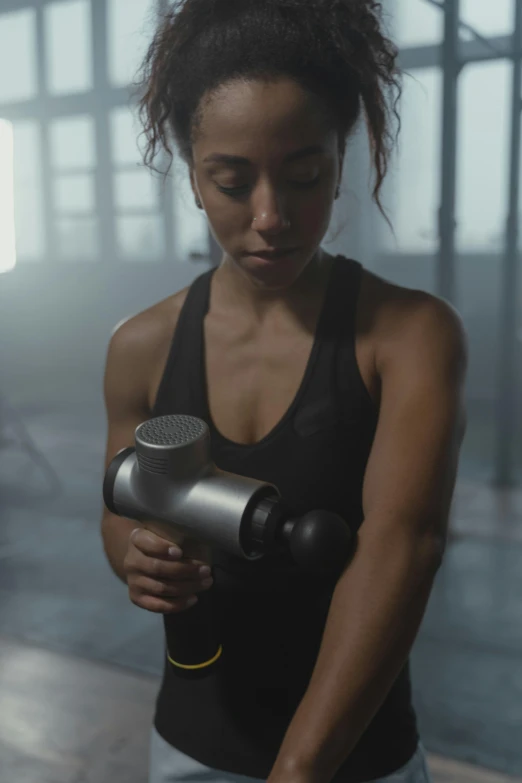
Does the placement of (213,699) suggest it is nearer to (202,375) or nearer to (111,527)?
(111,527)

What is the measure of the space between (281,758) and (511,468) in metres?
2.82

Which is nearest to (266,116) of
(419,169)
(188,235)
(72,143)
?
(188,235)

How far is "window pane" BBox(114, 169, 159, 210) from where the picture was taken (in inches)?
97.6

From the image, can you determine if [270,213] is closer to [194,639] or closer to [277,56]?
[277,56]

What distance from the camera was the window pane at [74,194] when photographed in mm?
2573

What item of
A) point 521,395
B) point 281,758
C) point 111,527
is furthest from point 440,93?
point 281,758

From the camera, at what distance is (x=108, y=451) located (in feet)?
2.93

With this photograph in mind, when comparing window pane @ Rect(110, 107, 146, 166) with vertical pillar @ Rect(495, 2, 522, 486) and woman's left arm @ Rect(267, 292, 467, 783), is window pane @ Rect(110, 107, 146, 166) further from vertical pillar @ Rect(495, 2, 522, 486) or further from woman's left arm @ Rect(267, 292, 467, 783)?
woman's left arm @ Rect(267, 292, 467, 783)

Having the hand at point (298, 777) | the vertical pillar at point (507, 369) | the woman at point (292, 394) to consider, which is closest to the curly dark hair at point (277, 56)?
the woman at point (292, 394)

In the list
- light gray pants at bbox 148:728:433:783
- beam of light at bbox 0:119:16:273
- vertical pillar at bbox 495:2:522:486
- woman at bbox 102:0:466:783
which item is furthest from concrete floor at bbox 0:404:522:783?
woman at bbox 102:0:466:783

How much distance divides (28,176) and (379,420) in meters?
2.21

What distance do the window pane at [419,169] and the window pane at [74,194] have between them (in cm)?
98

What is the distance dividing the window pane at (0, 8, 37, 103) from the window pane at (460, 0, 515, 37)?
144 cm

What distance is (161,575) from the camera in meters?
0.69
